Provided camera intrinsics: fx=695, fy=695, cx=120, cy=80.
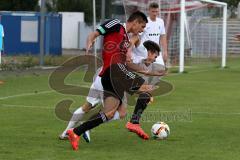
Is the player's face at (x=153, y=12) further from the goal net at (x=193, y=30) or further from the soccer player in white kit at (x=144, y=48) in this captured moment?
the goal net at (x=193, y=30)

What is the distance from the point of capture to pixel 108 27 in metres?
9.25

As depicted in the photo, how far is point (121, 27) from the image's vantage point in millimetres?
9453

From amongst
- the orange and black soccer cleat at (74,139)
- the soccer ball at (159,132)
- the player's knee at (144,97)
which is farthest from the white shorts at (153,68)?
the orange and black soccer cleat at (74,139)

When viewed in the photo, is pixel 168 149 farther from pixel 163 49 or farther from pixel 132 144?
pixel 163 49

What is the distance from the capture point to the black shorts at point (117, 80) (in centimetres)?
938

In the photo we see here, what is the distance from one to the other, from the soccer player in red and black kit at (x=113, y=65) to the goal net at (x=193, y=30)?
57.8ft

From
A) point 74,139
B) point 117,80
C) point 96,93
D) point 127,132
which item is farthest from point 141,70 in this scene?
point 74,139

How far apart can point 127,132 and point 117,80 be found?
5.24 feet

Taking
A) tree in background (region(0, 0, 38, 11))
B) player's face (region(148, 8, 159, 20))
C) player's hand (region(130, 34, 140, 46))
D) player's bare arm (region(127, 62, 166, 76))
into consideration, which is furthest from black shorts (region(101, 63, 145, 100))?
tree in background (region(0, 0, 38, 11))

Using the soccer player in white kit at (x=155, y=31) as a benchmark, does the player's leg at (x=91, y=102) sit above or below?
below

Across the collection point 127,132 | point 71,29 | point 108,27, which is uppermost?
point 108,27

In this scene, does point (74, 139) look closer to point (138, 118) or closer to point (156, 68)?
point (138, 118)

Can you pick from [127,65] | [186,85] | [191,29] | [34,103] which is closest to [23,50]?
[191,29]

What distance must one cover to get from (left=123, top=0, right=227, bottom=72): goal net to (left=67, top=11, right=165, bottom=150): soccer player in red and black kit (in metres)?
17.6
